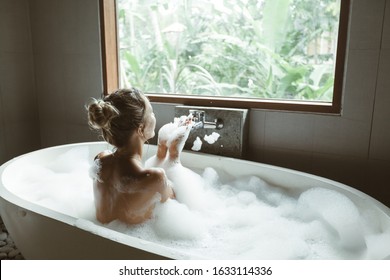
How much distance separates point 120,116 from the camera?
1.33 m

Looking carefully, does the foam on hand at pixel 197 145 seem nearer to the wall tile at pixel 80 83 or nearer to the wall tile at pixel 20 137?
the wall tile at pixel 80 83

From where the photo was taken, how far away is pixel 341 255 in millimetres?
1301

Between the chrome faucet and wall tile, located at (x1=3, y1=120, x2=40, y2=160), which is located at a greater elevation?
the chrome faucet

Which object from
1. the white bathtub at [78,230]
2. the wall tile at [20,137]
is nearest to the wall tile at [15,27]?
the wall tile at [20,137]

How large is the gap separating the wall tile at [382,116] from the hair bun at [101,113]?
1.29 meters

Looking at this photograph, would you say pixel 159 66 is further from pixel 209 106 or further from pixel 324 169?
pixel 324 169

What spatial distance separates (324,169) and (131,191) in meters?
1.12

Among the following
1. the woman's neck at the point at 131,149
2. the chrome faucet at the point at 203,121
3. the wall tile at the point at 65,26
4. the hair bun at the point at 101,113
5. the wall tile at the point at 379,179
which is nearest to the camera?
the hair bun at the point at 101,113

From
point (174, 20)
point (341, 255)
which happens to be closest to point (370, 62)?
point (341, 255)

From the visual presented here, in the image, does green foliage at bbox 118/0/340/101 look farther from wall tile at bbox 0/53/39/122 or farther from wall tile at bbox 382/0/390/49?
wall tile at bbox 0/53/39/122

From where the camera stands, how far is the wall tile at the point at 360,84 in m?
1.67

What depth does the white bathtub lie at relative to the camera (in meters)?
1.06

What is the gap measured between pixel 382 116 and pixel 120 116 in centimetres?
129

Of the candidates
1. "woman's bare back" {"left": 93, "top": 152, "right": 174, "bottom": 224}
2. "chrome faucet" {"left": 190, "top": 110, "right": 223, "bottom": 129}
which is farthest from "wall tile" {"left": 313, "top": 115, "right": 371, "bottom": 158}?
"woman's bare back" {"left": 93, "top": 152, "right": 174, "bottom": 224}
